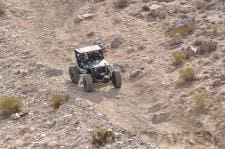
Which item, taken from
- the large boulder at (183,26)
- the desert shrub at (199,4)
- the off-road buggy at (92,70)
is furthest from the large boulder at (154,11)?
the off-road buggy at (92,70)

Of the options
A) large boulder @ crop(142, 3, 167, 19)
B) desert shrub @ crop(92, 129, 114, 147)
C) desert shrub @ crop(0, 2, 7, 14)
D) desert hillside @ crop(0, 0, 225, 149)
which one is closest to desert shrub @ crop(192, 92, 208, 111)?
desert hillside @ crop(0, 0, 225, 149)

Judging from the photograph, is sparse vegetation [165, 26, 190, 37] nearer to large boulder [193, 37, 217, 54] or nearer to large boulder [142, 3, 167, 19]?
large boulder [193, 37, 217, 54]

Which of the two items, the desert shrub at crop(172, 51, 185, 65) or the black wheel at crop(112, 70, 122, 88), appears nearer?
the black wheel at crop(112, 70, 122, 88)

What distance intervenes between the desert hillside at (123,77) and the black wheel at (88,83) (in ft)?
0.84

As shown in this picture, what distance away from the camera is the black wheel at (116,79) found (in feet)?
74.1

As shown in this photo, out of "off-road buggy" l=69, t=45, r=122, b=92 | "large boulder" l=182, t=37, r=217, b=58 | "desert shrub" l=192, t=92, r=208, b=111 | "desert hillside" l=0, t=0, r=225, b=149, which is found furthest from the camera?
"large boulder" l=182, t=37, r=217, b=58

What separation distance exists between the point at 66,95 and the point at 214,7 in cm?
1320

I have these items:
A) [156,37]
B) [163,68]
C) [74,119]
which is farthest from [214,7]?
[74,119]

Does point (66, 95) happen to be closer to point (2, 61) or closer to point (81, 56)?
point (81, 56)

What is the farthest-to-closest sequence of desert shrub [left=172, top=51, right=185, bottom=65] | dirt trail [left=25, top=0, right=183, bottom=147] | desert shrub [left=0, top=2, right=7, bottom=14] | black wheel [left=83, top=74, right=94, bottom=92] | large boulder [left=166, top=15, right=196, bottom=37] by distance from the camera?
desert shrub [left=0, top=2, right=7, bottom=14], large boulder [left=166, top=15, right=196, bottom=37], desert shrub [left=172, top=51, right=185, bottom=65], black wheel [left=83, top=74, right=94, bottom=92], dirt trail [left=25, top=0, right=183, bottom=147]

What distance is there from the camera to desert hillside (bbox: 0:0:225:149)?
1858cm

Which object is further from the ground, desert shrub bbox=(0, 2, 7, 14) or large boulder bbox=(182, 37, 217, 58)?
desert shrub bbox=(0, 2, 7, 14)

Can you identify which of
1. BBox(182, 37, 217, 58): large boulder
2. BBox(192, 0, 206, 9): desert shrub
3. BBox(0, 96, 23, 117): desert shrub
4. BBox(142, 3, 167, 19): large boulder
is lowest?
BBox(0, 96, 23, 117): desert shrub

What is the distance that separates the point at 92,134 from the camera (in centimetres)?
1797
